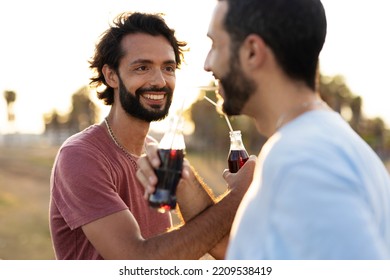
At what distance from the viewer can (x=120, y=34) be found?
457 centimetres

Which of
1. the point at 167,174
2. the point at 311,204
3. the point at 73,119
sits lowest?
the point at 73,119

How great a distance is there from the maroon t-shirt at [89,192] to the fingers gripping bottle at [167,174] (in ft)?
2.81

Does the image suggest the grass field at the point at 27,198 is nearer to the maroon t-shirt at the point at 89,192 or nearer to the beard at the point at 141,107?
the beard at the point at 141,107

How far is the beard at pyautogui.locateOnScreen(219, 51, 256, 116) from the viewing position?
242cm

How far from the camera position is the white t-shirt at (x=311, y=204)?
6.49 ft

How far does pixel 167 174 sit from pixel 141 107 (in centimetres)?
155

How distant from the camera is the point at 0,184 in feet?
194

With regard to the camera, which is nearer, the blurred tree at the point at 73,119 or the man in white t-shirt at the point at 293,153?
the man in white t-shirt at the point at 293,153

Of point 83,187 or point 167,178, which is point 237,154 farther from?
point 167,178

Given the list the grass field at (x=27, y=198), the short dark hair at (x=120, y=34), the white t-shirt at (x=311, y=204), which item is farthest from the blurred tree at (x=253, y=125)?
the white t-shirt at (x=311, y=204)

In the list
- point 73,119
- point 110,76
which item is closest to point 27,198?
point 73,119

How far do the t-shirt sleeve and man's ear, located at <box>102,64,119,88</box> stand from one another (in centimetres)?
83

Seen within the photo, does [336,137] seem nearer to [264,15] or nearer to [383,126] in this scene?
[264,15]
